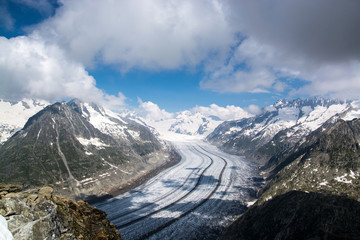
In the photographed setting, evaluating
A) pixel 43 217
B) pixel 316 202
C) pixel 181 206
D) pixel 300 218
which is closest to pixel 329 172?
pixel 316 202

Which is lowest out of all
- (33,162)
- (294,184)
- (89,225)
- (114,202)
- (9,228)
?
(294,184)

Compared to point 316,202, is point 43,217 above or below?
above

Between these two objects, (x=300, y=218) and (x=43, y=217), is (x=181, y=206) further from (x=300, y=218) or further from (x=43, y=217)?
(x=43, y=217)

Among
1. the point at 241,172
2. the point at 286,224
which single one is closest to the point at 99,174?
the point at 241,172

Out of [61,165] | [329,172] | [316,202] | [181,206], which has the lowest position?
[181,206]

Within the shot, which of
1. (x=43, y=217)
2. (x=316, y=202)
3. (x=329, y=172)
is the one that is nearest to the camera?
(x=43, y=217)

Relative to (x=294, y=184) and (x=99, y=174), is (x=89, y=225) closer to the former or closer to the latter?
Answer: (x=294, y=184)
